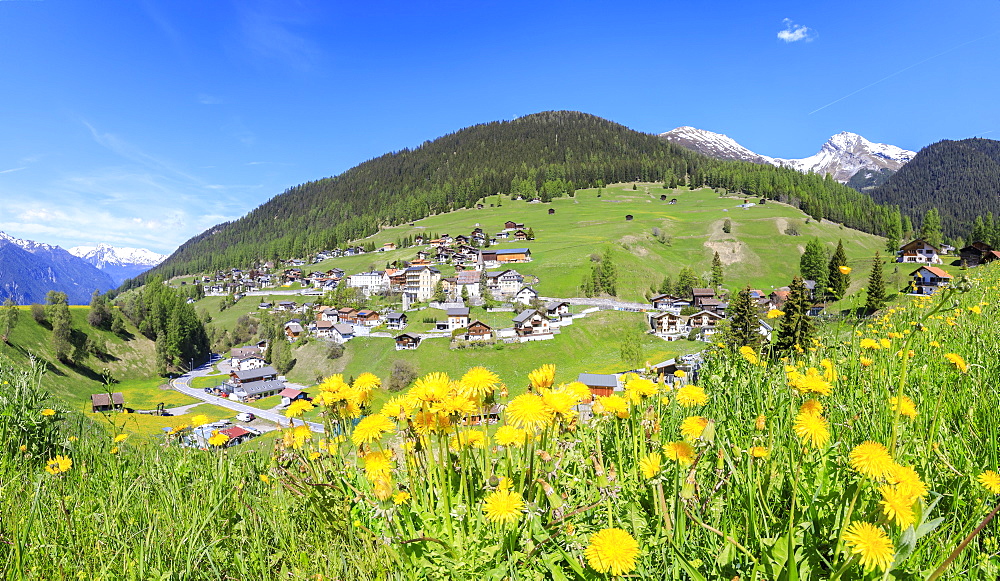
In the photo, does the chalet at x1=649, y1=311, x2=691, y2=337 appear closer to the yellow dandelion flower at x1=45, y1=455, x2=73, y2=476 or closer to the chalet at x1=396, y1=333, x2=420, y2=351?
the chalet at x1=396, y1=333, x2=420, y2=351

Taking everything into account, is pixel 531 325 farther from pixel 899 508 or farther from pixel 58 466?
pixel 899 508

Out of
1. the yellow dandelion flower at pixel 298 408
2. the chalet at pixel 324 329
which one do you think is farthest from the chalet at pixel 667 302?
the yellow dandelion flower at pixel 298 408

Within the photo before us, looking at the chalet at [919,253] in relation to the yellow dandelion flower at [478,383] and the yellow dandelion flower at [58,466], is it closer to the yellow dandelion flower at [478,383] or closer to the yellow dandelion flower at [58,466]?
the yellow dandelion flower at [478,383]

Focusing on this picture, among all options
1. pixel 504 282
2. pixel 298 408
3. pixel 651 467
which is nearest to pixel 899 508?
pixel 651 467

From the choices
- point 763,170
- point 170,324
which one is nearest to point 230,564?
point 170,324

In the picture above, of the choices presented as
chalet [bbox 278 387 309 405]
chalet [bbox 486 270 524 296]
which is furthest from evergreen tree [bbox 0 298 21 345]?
chalet [bbox 486 270 524 296]

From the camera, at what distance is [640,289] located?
91062mm

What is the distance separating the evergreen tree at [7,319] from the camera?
67.6 meters

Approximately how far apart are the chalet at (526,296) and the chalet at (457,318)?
46.6ft

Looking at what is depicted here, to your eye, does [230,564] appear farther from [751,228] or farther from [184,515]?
[751,228]

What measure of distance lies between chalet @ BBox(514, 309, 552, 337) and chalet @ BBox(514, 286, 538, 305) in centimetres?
1379

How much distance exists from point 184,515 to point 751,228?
465ft

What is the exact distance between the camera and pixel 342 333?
81125mm

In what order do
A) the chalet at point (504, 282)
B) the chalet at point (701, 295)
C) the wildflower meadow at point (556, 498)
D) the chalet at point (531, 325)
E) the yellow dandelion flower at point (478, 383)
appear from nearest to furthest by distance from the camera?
the wildflower meadow at point (556, 498) → the yellow dandelion flower at point (478, 383) → the chalet at point (531, 325) → the chalet at point (701, 295) → the chalet at point (504, 282)
